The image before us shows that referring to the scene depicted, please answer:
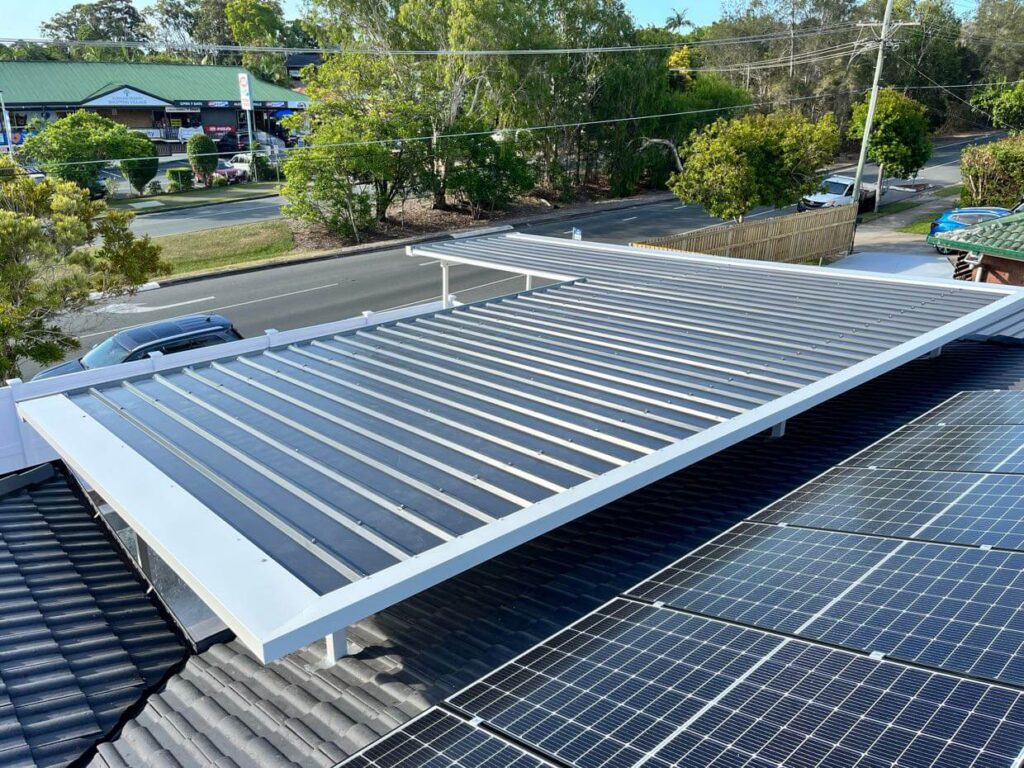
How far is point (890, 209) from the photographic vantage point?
4112 centimetres

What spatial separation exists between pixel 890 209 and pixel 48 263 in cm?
3896

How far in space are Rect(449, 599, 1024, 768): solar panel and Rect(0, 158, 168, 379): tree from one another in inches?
532

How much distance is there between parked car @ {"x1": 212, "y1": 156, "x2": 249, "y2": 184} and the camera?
50.4 meters

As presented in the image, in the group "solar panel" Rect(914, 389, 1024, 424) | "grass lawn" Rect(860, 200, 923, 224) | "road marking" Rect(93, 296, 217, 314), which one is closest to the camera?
"solar panel" Rect(914, 389, 1024, 424)

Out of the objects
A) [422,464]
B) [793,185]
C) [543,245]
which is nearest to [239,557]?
[422,464]

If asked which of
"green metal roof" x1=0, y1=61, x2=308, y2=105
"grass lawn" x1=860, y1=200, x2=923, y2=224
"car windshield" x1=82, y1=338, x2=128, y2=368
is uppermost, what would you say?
"green metal roof" x1=0, y1=61, x2=308, y2=105

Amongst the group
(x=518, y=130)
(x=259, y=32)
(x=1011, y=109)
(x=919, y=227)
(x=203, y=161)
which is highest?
(x=259, y=32)

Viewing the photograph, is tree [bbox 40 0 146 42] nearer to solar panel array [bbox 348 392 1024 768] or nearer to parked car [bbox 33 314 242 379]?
parked car [bbox 33 314 242 379]

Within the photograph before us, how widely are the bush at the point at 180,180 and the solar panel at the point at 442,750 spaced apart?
48.4 meters

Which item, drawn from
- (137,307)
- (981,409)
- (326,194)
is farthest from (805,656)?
(326,194)

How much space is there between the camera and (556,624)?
6090mm

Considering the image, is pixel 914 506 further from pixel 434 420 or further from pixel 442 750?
pixel 442 750

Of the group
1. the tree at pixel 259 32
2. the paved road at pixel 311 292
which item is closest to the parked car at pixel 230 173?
the tree at pixel 259 32

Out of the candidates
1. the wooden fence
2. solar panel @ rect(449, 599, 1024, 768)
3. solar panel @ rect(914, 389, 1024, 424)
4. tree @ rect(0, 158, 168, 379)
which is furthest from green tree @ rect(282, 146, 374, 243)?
solar panel @ rect(449, 599, 1024, 768)
